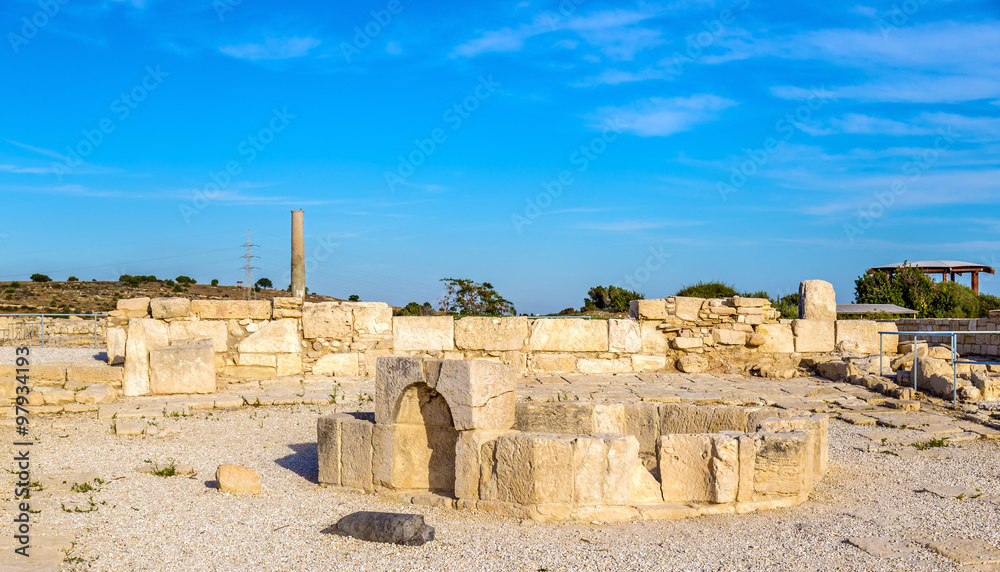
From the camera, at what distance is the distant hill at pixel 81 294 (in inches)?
1197

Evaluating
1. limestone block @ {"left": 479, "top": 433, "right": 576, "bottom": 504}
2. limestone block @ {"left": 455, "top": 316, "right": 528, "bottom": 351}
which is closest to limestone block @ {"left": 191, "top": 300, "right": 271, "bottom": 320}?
limestone block @ {"left": 455, "top": 316, "right": 528, "bottom": 351}

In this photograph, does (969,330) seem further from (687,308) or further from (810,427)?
(810,427)

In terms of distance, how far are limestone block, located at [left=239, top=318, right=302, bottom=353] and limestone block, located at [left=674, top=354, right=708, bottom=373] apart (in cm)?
658

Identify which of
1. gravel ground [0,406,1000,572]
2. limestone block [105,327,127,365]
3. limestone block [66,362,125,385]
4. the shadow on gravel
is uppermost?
limestone block [105,327,127,365]

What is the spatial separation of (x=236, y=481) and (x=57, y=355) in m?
11.8

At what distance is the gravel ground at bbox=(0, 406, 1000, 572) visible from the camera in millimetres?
4059

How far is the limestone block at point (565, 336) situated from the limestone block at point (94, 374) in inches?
252

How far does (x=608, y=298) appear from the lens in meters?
27.2

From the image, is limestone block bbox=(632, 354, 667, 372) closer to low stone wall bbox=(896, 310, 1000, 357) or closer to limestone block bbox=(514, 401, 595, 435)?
limestone block bbox=(514, 401, 595, 435)

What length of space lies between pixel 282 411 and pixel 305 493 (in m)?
4.00

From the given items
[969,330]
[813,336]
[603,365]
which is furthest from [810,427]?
[969,330]

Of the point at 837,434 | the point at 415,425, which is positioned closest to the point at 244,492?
the point at 415,425

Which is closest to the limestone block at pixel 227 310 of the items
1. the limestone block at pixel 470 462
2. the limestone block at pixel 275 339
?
the limestone block at pixel 275 339

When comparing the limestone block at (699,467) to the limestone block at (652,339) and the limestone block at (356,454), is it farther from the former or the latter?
the limestone block at (652,339)
